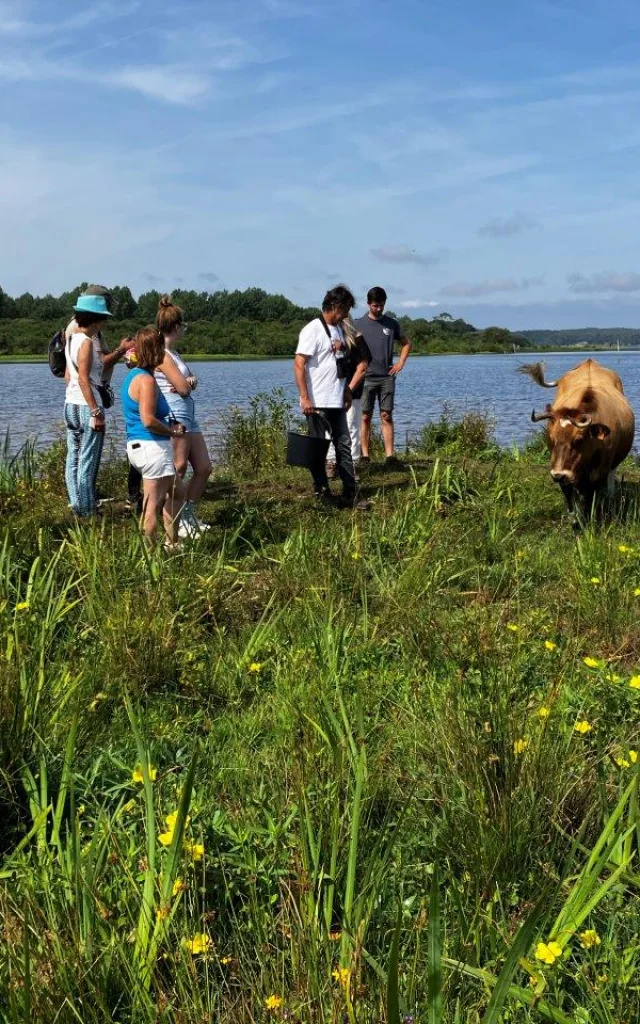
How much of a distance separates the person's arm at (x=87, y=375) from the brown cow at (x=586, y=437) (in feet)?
12.2

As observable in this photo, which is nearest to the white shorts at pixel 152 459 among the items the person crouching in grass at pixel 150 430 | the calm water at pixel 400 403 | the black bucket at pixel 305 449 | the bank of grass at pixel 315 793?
the person crouching in grass at pixel 150 430

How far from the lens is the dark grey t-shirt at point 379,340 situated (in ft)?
36.0

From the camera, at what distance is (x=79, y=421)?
25.2ft

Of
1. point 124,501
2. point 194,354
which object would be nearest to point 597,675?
point 124,501

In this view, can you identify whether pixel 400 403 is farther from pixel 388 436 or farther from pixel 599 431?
pixel 599 431

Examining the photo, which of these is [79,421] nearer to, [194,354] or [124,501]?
[124,501]

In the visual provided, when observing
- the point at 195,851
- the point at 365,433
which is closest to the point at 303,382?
the point at 365,433

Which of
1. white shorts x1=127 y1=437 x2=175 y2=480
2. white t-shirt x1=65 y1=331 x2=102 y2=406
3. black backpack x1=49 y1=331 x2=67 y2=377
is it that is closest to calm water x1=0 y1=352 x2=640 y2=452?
black backpack x1=49 y1=331 x2=67 y2=377

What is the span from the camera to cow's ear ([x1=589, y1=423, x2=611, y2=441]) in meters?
7.68

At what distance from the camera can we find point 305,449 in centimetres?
845

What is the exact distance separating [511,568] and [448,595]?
0.94 meters

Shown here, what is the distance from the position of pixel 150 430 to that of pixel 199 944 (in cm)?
455

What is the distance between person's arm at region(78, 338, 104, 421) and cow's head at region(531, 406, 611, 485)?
3676mm

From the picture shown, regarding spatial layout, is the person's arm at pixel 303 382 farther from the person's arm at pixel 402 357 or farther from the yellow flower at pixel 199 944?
the yellow flower at pixel 199 944
